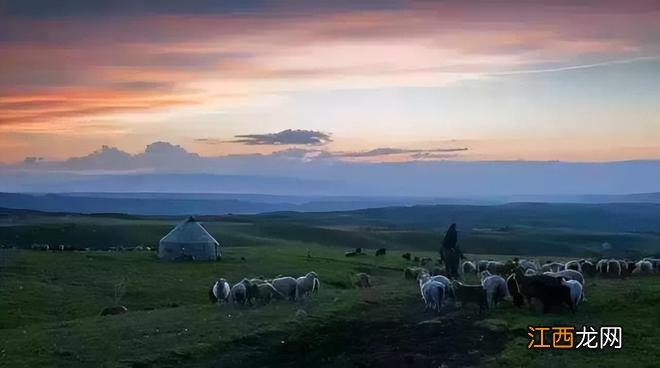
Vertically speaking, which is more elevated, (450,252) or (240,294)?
(450,252)

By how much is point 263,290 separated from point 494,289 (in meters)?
9.67

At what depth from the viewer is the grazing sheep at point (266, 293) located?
28.7 meters

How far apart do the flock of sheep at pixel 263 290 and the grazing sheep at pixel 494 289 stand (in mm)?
8560

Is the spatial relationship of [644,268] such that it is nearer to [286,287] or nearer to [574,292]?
[574,292]

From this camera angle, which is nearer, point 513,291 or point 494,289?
point 494,289

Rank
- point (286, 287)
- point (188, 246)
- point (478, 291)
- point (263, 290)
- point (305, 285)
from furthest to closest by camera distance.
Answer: point (188, 246), point (305, 285), point (286, 287), point (263, 290), point (478, 291)

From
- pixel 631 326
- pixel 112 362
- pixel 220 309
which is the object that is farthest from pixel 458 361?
pixel 220 309

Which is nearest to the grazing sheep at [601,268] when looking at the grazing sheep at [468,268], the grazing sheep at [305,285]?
the grazing sheep at [468,268]

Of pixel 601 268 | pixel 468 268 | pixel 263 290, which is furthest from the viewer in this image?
pixel 468 268

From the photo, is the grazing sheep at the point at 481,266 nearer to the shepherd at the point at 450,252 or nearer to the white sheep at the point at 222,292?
the shepherd at the point at 450,252

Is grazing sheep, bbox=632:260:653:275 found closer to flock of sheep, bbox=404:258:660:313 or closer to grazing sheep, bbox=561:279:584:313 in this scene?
flock of sheep, bbox=404:258:660:313

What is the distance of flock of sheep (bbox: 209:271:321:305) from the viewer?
28547 millimetres

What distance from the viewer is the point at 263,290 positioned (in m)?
28.8

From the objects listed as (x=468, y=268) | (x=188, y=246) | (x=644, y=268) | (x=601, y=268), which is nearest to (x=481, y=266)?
(x=468, y=268)
